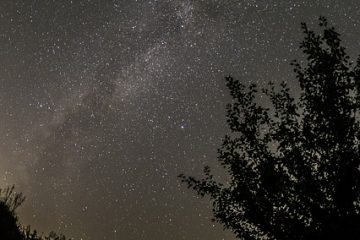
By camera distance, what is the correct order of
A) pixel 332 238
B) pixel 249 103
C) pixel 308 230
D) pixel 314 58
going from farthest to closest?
pixel 249 103 → pixel 314 58 → pixel 308 230 → pixel 332 238

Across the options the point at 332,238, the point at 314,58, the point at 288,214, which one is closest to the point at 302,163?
the point at 288,214

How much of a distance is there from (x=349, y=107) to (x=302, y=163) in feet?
6.80

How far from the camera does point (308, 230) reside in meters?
10.5

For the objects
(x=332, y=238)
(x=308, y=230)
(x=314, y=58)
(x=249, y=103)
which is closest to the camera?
(x=332, y=238)

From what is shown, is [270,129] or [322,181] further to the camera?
[270,129]

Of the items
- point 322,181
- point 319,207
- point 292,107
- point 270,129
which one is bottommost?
point 319,207

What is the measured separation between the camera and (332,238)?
32.1ft

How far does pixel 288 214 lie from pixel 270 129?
2.70m

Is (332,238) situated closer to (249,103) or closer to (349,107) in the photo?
(349,107)

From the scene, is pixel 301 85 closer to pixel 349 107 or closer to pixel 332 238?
pixel 349 107

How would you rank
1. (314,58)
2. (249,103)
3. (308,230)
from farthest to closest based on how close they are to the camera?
(249,103) < (314,58) < (308,230)

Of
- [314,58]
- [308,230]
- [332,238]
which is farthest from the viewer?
[314,58]

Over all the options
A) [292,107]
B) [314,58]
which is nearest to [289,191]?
[292,107]

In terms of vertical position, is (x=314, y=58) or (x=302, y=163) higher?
(x=314, y=58)
